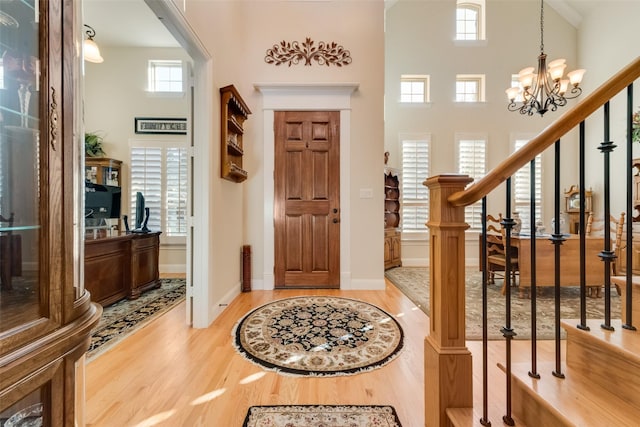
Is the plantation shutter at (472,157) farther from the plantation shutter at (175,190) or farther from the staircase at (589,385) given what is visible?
the plantation shutter at (175,190)

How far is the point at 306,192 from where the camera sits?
352cm

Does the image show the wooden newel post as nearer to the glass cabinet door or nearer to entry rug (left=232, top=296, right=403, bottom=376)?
entry rug (left=232, top=296, right=403, bottom=376)

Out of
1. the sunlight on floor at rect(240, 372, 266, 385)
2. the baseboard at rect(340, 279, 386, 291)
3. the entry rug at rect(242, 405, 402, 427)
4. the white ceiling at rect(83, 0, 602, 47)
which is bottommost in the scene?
the sunlight on floor at rect(240, 372, 266, 385)

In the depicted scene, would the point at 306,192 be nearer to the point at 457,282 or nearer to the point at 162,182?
the point at 457,282

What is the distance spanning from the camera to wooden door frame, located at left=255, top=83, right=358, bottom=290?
137 inches

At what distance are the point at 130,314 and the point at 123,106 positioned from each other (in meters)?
3.65

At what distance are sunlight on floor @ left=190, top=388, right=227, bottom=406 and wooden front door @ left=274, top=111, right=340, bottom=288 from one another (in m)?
2.02

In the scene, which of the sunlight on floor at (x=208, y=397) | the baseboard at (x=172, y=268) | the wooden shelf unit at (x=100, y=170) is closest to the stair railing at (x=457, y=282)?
the sunlight on floor at (x=208, y=397)

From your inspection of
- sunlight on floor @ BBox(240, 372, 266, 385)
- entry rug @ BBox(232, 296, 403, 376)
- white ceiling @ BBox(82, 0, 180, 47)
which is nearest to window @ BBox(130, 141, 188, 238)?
white ceiling @ BBox(82, 0, 180, 47)

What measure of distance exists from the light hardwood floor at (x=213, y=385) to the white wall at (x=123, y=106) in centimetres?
282

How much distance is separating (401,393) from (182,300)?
2.57 meters

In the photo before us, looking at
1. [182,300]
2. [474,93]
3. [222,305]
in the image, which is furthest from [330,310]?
[474,93]

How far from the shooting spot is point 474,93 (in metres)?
5.46

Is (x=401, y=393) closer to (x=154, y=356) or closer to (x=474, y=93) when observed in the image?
(x=154, y=356)
